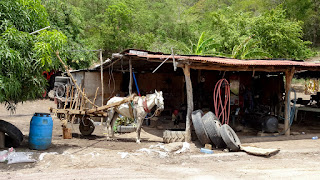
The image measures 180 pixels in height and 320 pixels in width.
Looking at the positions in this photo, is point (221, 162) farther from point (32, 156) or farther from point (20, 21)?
point (20, 21)

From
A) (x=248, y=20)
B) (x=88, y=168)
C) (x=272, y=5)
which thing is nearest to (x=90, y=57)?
(x=248, y=20)

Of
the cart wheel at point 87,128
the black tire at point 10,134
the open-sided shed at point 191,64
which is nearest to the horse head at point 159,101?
the open-sided shed at point 191,64

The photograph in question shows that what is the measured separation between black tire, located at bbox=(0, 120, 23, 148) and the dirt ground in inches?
9.8

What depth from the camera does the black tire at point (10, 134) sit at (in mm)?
7535

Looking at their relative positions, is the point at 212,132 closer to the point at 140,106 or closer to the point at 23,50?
the point at 140,106

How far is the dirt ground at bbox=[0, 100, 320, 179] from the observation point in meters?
6.05

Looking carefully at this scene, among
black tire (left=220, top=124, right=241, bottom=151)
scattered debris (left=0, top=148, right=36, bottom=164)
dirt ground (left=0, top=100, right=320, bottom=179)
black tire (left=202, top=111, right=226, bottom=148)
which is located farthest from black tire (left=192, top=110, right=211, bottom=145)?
scattered debris (left=0, top=148, right=36, bottom=164)

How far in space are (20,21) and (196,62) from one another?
507cm

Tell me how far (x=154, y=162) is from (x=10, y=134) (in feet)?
12.6

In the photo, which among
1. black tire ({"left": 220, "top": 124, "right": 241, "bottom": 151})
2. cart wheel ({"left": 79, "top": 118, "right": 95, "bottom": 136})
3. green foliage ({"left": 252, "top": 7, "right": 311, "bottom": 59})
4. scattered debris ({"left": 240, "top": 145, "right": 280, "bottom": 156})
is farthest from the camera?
green foliage ({"left": 252, "top": 7, "right": 311, "bottom": 59})

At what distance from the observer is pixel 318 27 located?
34.7 meters

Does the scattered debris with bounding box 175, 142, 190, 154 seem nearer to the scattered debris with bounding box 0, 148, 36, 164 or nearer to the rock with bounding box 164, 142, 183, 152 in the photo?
the rock with bounding box 164, 142, 183, 152

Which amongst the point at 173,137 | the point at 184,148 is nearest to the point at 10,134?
the point at 173,137

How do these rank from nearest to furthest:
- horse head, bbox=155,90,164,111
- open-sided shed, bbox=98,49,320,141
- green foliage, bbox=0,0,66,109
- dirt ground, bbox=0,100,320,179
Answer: dirt ground, bbox=0,100,320,179
green foliage, bbox=0,0,66,109
open-sided shed, bbox=98,49,320,141
horse head, bbox=155,90,164,111
